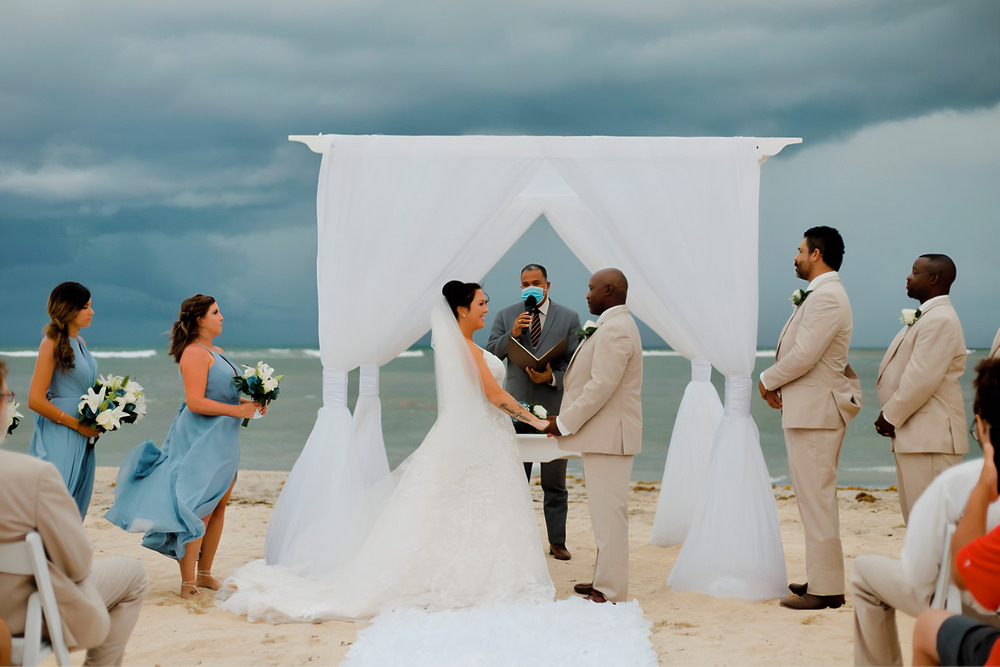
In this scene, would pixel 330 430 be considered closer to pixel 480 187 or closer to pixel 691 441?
pixel 480 187

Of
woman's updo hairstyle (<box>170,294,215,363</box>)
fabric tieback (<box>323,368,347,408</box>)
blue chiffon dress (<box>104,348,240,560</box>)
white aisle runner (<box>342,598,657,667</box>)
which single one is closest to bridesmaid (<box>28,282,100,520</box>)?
blue chiffon dress (<box>104,348,240,560</box>)

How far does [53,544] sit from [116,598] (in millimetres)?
485

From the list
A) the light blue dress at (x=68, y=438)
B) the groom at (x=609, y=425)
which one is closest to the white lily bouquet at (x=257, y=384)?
the light blue dress at (x=68, y=438)

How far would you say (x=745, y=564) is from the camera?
4.57 meters

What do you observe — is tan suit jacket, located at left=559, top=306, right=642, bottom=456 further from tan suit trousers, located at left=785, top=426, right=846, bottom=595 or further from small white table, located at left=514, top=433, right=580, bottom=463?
Answer: tan suit trousers, located at left=785, top=426, right=846, bottom=595

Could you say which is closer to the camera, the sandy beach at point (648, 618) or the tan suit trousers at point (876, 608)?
the tan suit trousers at point (876, 608)

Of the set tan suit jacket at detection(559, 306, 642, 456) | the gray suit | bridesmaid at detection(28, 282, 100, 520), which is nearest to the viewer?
bridesmaid at detection(28, 282, 100, 520)

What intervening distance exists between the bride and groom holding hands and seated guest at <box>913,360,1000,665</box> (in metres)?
2.12

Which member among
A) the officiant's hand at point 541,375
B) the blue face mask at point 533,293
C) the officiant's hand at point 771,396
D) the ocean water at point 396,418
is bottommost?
the ocean water at point 396,418

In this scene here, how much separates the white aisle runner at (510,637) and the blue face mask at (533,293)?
2157 millimetres

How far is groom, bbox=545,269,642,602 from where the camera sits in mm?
4328

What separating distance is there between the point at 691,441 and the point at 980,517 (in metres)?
3.70

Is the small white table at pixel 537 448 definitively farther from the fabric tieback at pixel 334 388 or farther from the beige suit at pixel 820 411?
the beige suit at pixel 820 411

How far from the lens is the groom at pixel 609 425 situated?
4328 millimetres
